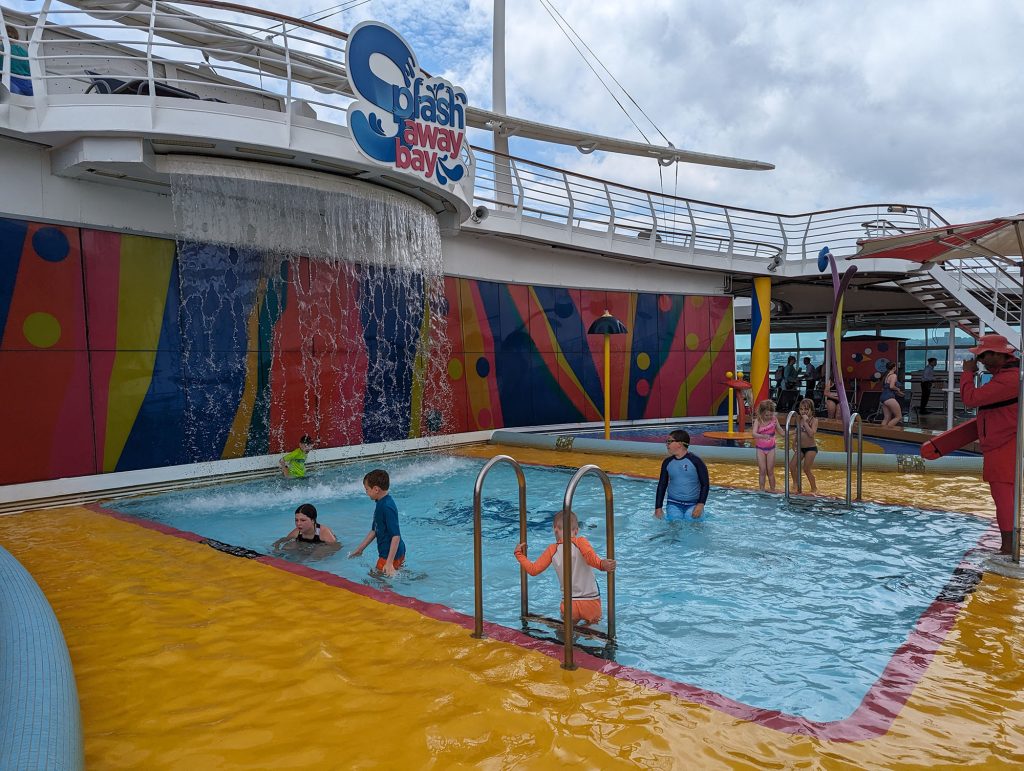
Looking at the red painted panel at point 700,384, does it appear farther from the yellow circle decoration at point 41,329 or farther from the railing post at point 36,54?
the railing post at point 36,54

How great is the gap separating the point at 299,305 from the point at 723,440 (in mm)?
9578

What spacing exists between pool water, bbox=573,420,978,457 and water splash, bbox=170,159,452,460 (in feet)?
16.5

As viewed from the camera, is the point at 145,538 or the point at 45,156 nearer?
the point at 145,538

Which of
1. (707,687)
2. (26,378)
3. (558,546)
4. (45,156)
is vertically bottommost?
(707,687)

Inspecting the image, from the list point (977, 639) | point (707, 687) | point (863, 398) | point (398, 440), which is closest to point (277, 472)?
point (398, 440)

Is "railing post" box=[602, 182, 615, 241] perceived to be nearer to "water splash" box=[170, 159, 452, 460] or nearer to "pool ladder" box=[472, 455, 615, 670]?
"water splash" box=[170, 159, 452, 460]

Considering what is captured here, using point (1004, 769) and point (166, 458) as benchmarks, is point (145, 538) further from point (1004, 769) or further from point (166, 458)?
point (1004, 769)

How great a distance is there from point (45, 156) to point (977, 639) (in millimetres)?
11348

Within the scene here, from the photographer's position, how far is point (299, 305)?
39.7 ft

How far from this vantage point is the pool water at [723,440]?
13531mm

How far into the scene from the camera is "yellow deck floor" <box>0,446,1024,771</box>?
3.07 metres

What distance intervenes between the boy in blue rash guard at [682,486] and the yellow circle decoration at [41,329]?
8.10m

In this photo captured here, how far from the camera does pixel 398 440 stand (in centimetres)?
1380

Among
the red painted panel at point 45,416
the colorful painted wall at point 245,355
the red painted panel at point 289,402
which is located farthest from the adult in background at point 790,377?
the red painted panel at point 45,416
